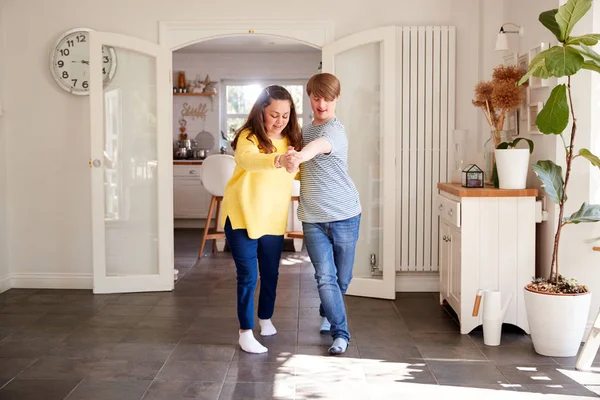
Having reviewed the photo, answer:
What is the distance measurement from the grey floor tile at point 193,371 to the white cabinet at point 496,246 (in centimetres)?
148

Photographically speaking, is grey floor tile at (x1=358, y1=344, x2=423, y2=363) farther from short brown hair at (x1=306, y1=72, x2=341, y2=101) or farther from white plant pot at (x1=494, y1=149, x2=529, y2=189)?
short brown hair at (x1=306, y1=72, x2=341, y2=101)

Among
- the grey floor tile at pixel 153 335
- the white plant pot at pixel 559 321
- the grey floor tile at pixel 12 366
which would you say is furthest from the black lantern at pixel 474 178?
the grey floor tile at pixel 12 366

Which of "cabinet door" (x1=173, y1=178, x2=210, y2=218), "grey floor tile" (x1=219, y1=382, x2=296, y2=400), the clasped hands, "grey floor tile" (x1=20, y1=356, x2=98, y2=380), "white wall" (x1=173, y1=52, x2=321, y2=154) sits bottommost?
"grey floor tile" (x1=219, y1=382, x2=296, y2=400)

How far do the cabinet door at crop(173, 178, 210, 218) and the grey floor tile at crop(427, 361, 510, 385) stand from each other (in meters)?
6.29

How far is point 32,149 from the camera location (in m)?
5.67

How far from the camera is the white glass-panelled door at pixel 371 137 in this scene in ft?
17.4

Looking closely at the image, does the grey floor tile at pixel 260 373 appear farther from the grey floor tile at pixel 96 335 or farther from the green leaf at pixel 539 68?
the green leaf at pixel 539 68

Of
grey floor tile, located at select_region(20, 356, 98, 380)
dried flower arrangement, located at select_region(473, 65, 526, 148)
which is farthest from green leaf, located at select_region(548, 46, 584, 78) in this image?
grey floor tile, located at select_region(20, 356, 98, 380)

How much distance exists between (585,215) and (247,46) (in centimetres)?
680

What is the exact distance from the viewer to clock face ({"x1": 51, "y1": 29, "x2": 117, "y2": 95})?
5.58 m

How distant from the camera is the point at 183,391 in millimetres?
3275

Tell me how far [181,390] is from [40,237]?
2.90 metres

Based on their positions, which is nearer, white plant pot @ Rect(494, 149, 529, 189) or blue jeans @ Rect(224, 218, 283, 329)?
blue jeans @ Rect(224, 218, 283, 329)

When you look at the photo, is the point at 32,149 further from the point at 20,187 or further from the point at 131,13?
the point at 131,13
